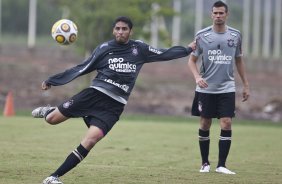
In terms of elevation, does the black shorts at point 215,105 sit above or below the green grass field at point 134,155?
above

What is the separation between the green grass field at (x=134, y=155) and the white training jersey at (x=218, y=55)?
1530 millimetres

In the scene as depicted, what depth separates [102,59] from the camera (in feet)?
41.5

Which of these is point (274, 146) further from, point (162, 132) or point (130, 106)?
point (130, 106)

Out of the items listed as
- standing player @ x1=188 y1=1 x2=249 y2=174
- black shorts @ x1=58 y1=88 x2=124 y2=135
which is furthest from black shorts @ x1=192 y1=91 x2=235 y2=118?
black shorts @ x1=58 y1=88 x2=124 y2=135

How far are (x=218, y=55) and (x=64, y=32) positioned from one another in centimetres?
267

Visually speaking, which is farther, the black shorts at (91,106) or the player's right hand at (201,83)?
the player's right hand at (201,83)

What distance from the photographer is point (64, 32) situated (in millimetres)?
13562

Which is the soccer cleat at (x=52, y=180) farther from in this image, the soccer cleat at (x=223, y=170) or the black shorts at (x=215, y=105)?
the black shorts at (x=215, y=105)

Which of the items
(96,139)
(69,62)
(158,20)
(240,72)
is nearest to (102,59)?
(96,139)

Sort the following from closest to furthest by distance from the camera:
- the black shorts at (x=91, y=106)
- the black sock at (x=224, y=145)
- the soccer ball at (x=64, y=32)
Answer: the black shorts at (x=91, y=106) < the soccer ball at (x=64, y=32) < the black sock at (x=224, y=145)

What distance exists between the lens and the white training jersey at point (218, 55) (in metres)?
14.3

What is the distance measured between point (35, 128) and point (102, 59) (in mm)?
12403

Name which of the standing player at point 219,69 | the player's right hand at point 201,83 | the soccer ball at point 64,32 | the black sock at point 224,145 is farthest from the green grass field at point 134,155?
the soccer ball at point 64,32

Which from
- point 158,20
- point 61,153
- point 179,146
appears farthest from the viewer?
point 158,20
